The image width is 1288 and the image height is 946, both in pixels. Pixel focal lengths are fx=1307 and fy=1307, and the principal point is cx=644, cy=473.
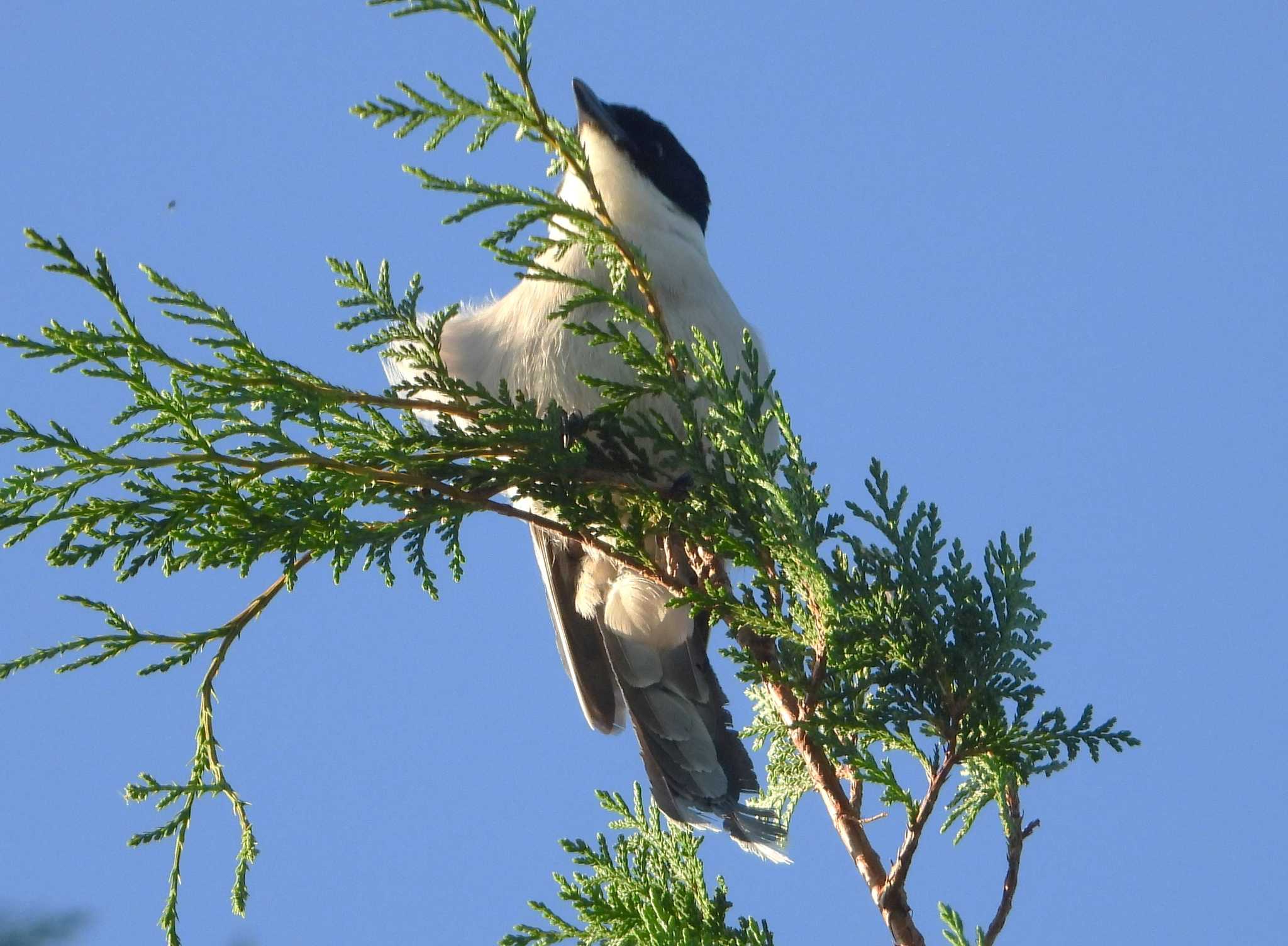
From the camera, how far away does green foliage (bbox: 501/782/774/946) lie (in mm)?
2432

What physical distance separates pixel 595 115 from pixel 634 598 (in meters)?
1.94

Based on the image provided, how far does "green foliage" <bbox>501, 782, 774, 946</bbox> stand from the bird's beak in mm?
2793

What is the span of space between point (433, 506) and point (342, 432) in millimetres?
306

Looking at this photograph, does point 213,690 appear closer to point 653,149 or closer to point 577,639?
point 577,639

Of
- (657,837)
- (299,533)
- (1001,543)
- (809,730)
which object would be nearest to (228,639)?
(299,533)

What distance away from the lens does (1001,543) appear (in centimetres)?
257

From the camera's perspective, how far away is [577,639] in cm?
411

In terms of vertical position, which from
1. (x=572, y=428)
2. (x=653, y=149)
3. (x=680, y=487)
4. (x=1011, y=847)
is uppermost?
(x=653, y=149)

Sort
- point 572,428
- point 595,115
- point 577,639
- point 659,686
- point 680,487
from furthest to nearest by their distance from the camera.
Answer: point 595,115, point 577,639, point 659,686, point 572,428, point 680,487

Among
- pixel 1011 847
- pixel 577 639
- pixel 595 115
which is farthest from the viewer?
pixel 595 115

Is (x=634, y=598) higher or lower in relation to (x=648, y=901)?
higher

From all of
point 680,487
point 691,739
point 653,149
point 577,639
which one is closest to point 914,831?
point 680,487

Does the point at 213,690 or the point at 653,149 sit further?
the point at 653,149

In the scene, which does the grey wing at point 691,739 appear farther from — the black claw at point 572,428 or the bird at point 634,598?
the black claw at point 572,428
